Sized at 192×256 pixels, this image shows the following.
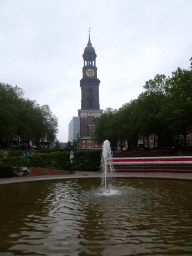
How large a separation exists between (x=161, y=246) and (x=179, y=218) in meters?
2.51

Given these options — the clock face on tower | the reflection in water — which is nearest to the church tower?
the clock face on tower

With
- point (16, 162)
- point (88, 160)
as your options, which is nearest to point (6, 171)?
point (16, 162)

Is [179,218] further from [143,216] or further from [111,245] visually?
[111,245]

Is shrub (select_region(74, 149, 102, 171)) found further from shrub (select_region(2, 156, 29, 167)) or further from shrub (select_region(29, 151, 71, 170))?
shrub (select_region(2, 156, 29, 167))

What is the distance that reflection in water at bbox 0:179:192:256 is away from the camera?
4.64 meters

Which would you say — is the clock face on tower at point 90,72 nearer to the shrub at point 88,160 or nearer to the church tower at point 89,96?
the church tower at point 89,96

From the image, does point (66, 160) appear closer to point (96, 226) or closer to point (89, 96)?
point (96, 226)

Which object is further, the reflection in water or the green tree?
the green tree

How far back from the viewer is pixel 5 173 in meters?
19.6

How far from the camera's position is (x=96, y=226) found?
241 inches

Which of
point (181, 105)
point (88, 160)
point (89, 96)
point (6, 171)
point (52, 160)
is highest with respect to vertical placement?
point (89, 96)

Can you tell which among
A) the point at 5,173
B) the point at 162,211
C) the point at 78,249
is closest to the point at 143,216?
the point at 162,211

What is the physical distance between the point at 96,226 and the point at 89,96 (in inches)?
4595

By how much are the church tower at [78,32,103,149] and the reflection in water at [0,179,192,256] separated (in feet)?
352
